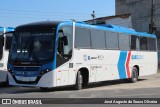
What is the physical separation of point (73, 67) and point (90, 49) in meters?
1.83

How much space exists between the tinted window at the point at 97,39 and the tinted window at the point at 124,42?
219 centimetres

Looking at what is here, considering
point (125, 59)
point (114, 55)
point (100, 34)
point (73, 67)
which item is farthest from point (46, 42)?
point (125, 59)

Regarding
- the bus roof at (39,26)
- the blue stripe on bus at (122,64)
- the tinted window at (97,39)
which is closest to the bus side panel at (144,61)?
the blue stripe on bus at (122,64)

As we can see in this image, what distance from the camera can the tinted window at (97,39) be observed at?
64.6ft

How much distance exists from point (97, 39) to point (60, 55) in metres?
3.46

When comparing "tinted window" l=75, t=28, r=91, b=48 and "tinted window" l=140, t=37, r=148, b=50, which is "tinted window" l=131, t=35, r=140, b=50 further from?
"tinted window" l=75, t=28, r=91, b=48

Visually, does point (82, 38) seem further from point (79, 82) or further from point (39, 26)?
point (39, 26)

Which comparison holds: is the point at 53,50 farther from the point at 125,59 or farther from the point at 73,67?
the point at 125,59

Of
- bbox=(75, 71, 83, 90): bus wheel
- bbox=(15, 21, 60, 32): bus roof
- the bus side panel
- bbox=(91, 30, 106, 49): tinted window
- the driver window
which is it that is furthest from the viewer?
the bus side panel

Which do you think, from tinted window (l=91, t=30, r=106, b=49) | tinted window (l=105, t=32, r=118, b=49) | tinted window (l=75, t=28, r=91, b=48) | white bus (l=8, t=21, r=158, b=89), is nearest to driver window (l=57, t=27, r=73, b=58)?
white bus (l=8, t=21, r=158, b=89)

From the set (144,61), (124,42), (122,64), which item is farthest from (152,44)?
(122,64)

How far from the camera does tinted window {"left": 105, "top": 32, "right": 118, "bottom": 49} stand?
69.4 feet

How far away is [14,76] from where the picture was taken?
17.4 metres

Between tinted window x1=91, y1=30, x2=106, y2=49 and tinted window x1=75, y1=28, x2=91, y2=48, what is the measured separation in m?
0.42
